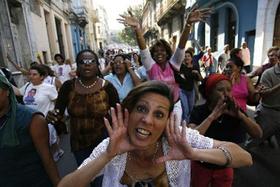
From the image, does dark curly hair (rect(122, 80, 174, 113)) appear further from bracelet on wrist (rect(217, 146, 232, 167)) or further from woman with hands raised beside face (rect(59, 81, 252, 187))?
bracelet on wrist (rect(217, 146, 232, 167))

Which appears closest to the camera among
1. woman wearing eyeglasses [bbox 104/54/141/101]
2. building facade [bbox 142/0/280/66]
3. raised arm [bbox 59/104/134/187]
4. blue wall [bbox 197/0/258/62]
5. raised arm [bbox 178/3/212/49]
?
raised arm [bbox 59/104/134/187]

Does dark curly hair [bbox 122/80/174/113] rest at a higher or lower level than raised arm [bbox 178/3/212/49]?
lower

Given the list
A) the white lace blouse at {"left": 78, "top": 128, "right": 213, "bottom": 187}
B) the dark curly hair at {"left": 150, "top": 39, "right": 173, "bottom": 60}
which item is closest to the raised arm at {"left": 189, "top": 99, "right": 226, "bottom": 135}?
the white lace blouse at {"left": 78, "top": 128, "right": 213, "bottom": 187}

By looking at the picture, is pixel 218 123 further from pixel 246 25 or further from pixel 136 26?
pixel 246 25

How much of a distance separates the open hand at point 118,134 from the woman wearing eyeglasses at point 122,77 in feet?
8.05

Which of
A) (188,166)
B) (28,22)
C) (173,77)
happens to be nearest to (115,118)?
(188,166)

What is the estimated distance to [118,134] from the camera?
57.7 inches

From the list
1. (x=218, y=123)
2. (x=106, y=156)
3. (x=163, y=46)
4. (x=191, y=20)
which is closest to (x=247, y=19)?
(x=191, y=20)

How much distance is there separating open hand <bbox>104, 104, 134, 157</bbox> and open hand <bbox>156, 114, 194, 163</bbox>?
0.76ft

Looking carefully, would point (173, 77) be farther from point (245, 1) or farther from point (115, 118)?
point (245, 1)

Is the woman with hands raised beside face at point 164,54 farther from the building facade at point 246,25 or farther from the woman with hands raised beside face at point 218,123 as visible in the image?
the building facade at point 246,25

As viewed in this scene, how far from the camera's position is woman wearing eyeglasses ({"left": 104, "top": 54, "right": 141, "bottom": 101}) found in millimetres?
4051

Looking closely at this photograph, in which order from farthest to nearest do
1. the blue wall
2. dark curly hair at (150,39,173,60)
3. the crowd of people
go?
the blue wall
dark curly hair at (150,39,173,60)
the crowd of people

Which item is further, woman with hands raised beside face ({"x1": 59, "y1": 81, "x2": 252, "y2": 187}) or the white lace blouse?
the white lace blouse
